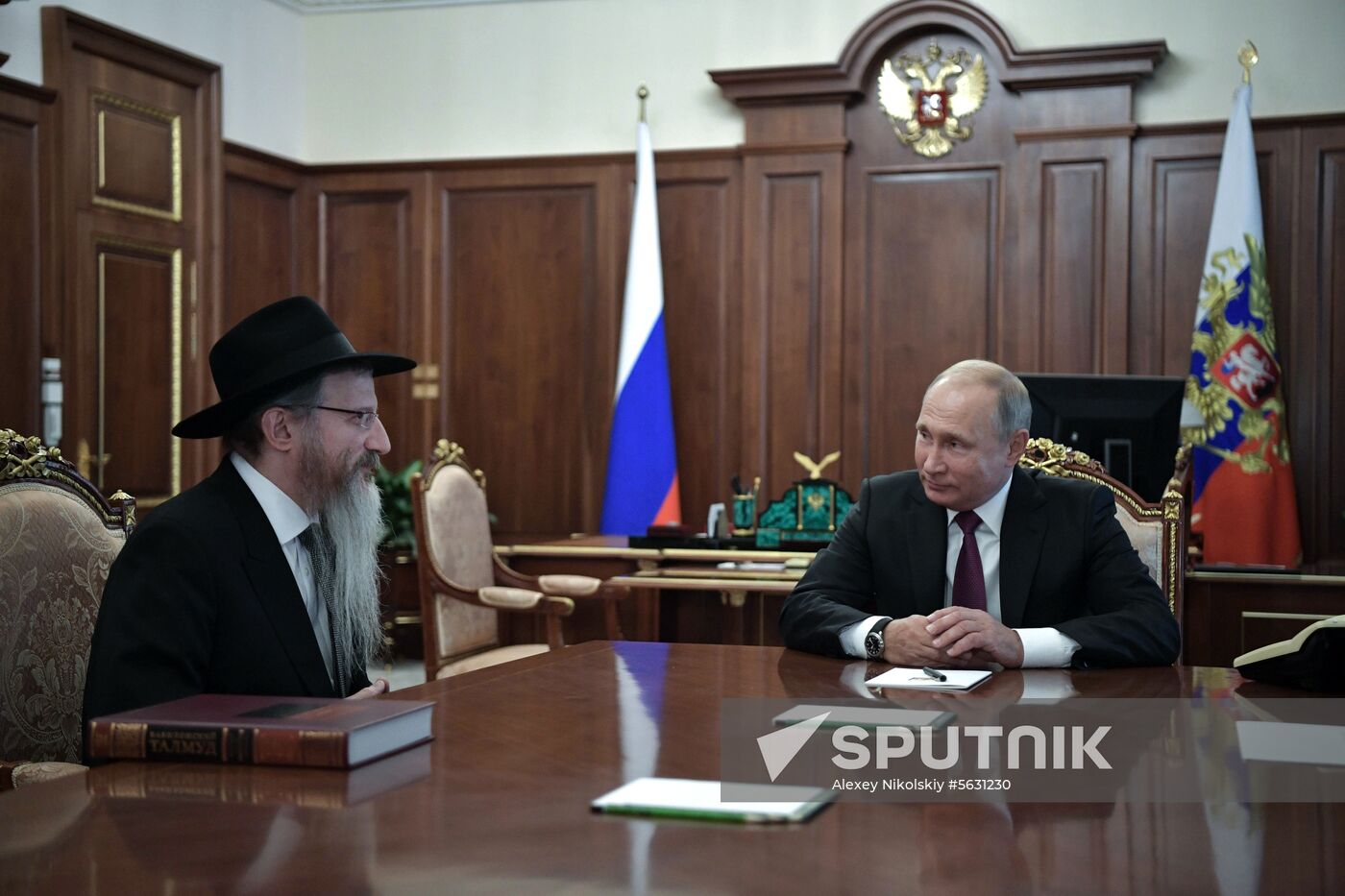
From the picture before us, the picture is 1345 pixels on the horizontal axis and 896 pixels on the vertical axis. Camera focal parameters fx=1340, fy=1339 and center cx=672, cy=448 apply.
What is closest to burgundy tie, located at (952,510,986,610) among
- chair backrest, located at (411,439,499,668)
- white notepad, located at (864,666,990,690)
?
white notepad, located at (864,666,990,690)

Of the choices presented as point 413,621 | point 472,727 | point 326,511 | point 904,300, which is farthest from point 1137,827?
point 413,621

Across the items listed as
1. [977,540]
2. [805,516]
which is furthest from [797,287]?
[977,540]

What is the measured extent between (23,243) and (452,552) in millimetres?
2594

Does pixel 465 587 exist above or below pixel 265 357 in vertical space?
below

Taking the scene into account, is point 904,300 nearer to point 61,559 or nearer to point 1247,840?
point 61,559

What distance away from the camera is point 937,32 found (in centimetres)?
682

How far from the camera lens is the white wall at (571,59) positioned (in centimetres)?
646

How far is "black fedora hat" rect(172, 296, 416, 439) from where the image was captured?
7.62ft

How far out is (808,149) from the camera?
7.00 metres

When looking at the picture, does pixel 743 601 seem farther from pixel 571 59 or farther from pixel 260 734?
pixel 571 59

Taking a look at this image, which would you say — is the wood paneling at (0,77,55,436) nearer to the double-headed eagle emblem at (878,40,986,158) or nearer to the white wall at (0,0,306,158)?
the white wall at (0,0,306,158)

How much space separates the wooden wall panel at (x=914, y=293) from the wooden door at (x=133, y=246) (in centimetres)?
341

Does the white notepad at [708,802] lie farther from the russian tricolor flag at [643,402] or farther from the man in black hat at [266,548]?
the russian tricolor flag at [643,402]

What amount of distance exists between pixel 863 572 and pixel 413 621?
474cm
